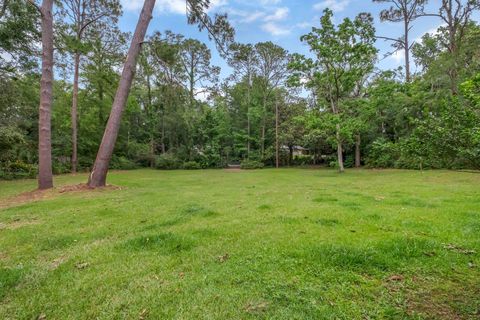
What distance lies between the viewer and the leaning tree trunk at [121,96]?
29.2 feet

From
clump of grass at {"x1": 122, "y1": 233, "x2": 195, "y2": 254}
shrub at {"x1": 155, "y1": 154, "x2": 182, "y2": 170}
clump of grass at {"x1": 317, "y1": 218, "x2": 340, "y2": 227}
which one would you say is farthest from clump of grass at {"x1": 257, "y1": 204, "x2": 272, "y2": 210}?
shrub at {"x1": 155, "y1": 154, "x2": 182, "y2": 170}

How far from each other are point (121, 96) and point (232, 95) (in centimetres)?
2112

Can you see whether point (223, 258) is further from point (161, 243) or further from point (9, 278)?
point (9, 278)

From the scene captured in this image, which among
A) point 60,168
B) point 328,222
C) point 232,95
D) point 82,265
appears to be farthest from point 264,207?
point 232,95

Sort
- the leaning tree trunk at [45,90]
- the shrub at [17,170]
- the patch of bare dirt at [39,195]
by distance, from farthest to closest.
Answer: the shrub at [17,170], the leaning tree trunk at [45,90], the patch of bare dirt at [39,195]

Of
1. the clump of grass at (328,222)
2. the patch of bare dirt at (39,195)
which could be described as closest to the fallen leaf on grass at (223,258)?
the clump of grass at (328,222)

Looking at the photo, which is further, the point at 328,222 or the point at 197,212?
the point at 197,212

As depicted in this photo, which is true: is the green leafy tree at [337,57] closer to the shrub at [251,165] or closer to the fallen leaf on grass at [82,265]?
the shrub at [251,165]

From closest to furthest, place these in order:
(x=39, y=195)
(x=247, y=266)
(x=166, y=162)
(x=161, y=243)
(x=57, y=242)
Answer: (x=247, y=266)
(x=161, y=243)
(x=57, y=242)
(x=39, y=195)
(x=166, y=162)

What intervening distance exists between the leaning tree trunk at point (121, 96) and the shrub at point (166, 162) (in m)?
15.3

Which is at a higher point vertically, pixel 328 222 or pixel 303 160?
pixel 303 160

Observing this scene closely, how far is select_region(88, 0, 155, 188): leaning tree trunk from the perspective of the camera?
29.2ft

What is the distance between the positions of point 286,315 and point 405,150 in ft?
6.41

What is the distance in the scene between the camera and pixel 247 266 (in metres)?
2.71
